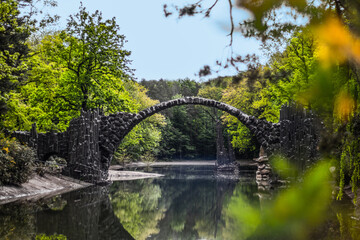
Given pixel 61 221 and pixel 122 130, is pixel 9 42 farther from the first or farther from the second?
pixel 61 221

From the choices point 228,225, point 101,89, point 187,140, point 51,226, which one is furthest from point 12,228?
point 187,140

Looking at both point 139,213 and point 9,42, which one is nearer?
point 139,213

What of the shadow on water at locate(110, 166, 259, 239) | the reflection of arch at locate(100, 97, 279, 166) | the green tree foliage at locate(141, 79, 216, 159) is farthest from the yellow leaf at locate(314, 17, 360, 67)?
the green tree foliage at locate(141, 79, 216, 159)

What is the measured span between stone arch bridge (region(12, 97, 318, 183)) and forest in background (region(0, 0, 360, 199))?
966 millimetres

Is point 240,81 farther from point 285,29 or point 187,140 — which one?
point 187,140

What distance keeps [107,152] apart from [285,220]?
16.8 meters

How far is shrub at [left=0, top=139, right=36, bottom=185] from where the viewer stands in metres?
10.7

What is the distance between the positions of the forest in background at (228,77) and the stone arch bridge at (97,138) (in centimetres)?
97

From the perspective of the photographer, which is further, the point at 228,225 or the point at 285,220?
the point at 228,225

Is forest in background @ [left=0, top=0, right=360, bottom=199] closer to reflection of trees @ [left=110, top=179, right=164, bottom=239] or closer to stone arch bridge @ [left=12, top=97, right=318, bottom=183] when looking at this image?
stone arch bridge @ [left=12, top=97, right=318, bottom=183]

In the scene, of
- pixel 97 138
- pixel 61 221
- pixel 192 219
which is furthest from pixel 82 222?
pixel 97 138

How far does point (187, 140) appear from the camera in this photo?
2272 inches

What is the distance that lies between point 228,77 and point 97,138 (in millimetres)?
15001

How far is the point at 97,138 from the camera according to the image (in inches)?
663
